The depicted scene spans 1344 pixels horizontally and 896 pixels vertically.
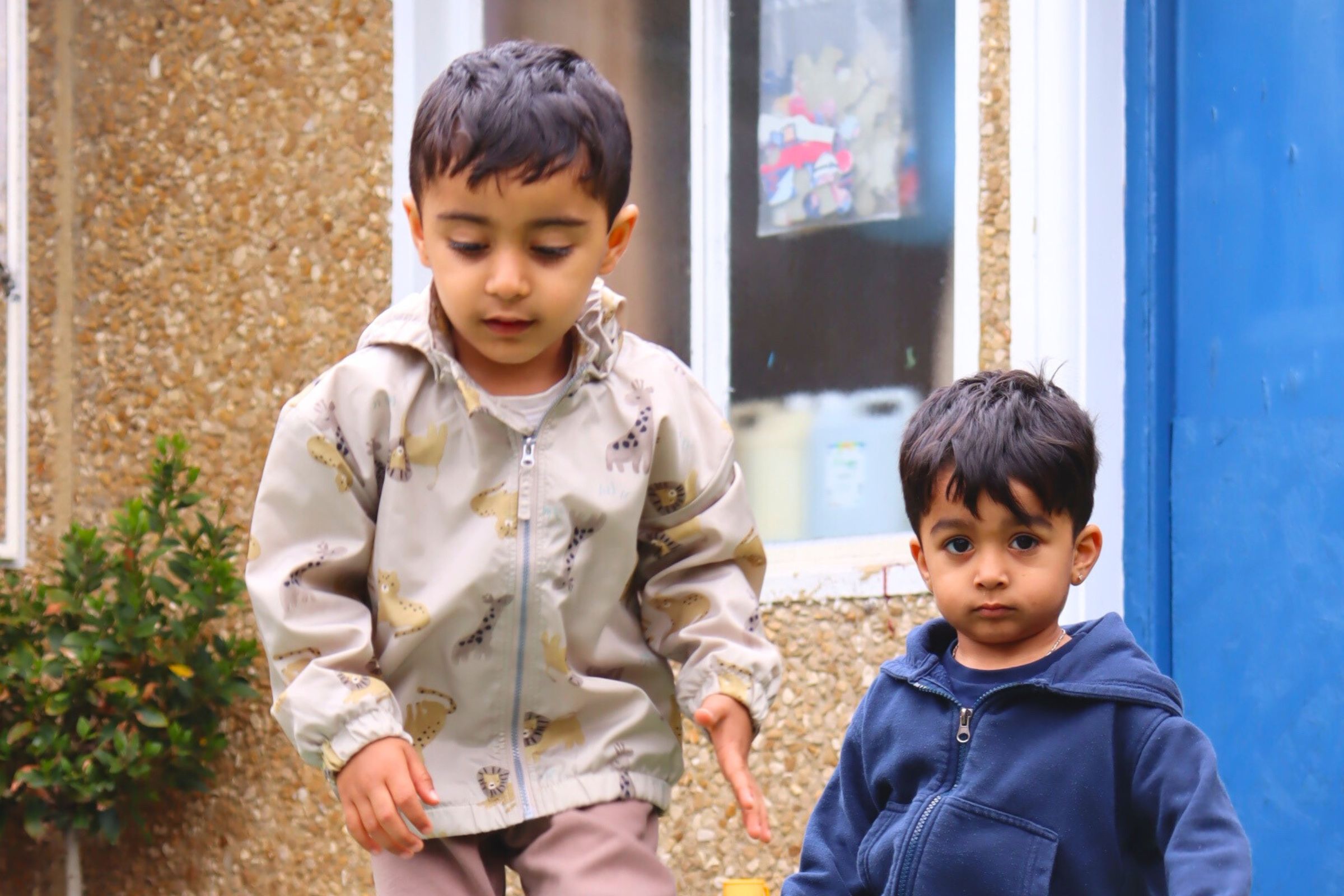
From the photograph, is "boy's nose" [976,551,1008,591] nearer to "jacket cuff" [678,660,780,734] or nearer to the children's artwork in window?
"jacket cuff" [678,660,780,734]

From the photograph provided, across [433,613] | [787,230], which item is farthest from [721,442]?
[787,230]

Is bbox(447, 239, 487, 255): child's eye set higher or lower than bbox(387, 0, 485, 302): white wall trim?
lower

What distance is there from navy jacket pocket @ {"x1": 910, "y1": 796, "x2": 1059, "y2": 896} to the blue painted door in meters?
1.44

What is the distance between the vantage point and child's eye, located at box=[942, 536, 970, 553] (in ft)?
7.33

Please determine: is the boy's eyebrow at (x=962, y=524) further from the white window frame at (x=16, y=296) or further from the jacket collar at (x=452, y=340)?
the white window frame at (x=16, y=296)

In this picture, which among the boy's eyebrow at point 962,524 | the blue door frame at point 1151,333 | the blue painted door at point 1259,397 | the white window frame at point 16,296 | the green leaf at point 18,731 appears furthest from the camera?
the white window frame at point 16,296

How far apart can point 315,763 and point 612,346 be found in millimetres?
698

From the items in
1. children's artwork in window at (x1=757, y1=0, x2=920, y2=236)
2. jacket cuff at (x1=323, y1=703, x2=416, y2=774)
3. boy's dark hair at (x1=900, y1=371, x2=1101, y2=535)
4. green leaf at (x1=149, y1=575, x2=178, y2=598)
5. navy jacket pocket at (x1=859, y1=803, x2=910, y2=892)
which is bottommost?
navy jacket pocket at (x1=859, y1=803, x2=910, y2=892)

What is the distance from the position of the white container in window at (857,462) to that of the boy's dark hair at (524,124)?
179cm

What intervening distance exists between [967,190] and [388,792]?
7.24 feet

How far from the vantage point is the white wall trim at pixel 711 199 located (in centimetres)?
446

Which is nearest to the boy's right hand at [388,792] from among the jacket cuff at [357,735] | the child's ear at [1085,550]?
the jacket cuff at [357,735]

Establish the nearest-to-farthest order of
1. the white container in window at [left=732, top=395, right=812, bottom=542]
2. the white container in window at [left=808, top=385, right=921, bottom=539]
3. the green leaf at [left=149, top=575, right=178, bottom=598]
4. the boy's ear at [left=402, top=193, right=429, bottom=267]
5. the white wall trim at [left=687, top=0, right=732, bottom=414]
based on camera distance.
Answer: the boy's ear at [left=402, top=193, right=429, bottom=267] → the white container in window at [left=808, top=385, right=921, bottom=539] → the white container in window at [left=732, top=395, right=812, bottom=542] → the white wall trim at [left=687, top=0, right=732, bottom=414] → the green leaf at [left=149, top=575, right=178, bottom=598]

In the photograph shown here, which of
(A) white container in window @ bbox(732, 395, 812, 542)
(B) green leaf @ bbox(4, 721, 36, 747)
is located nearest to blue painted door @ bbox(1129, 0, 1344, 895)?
(A) white container in window @ bbox(732, 395, 812, 542)
